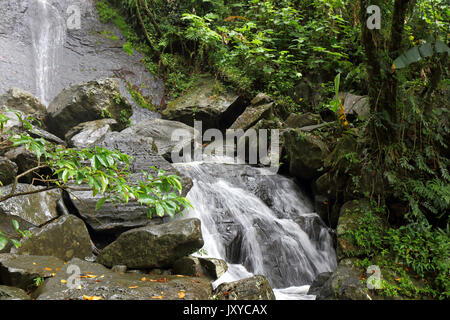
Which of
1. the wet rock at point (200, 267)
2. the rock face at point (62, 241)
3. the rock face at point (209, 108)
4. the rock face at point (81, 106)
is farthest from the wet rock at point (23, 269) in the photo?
the rock face at point (209, 108)

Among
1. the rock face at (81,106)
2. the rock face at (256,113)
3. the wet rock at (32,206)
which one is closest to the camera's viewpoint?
the wet rock at (32,206)

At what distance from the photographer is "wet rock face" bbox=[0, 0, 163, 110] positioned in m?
10.4

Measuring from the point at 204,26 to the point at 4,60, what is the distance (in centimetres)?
642

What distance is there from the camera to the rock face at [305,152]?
6438mm

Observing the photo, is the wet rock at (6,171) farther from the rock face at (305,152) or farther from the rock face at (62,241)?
the rock face at (305,152)

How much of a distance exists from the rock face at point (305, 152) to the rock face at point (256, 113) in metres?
1.70

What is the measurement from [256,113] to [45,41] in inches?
326

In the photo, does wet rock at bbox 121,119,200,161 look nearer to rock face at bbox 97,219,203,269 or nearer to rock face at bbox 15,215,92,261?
rock face at bbox 15,215,92,261

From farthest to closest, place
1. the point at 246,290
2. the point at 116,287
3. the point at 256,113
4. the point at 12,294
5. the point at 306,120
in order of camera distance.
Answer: the point at 256,113 < the point at 306,120 < the point at 246,290 < the point at 116,287 < the point at 12,294

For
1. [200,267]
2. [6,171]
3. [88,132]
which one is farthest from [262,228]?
[88,132]

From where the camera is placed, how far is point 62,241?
4301 mm

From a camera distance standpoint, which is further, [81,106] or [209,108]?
[209,108]

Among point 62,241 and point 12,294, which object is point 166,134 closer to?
point 62,241
